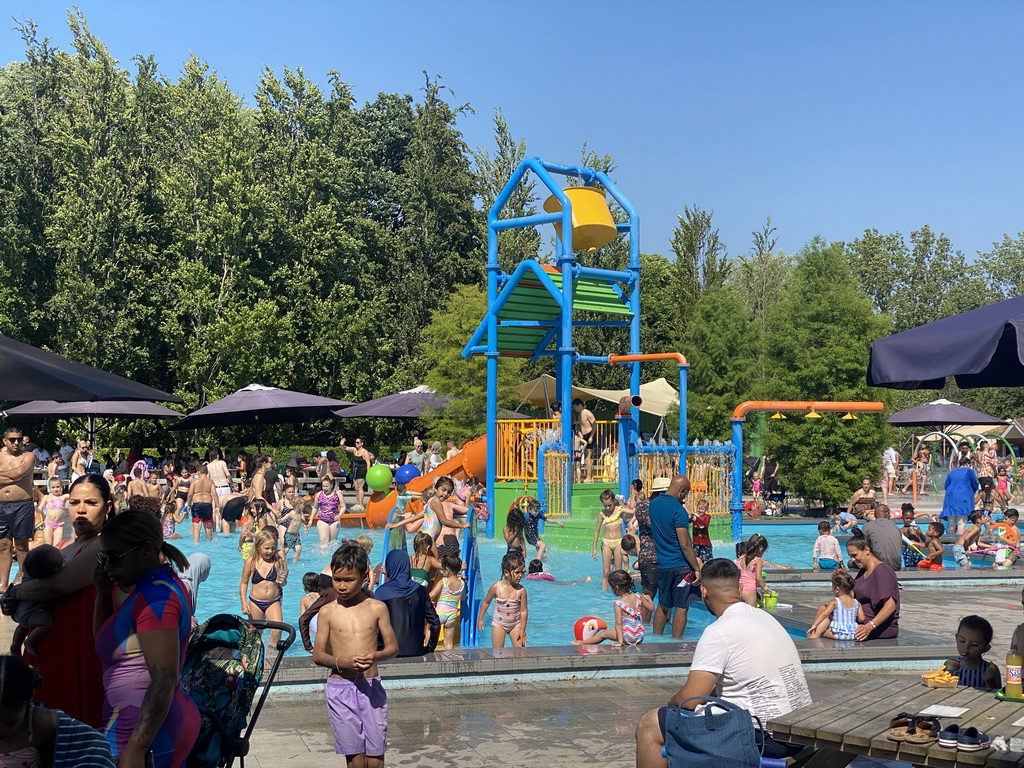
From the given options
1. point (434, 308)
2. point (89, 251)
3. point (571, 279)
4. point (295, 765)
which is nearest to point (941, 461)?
point (434, 308)

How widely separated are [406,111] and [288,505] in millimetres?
41418

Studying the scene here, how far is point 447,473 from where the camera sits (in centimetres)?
2495

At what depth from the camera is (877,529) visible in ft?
44.0

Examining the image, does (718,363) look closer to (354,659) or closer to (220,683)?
(354,659)

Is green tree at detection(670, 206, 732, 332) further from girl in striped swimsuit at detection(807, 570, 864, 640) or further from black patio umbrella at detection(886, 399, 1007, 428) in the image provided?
girl in striped swimsuit at detection(807, 570, 864, 640)

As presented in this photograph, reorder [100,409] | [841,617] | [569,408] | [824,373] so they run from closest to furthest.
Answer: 1. [841,617]
2. [569,408]
3. [100,409]
4. [824,373]

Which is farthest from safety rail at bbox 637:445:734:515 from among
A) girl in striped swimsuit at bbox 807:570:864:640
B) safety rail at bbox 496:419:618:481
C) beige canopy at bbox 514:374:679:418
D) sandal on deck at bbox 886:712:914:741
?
sandal on deck at bbox 886:712:914:741

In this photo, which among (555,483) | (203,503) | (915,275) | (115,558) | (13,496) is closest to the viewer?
(115,558)

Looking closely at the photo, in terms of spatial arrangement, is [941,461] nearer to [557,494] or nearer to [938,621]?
[557,494]

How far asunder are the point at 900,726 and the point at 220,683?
2.83 meters

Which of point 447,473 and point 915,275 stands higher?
point 915,275

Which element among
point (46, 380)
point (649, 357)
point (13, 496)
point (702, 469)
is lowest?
point (13, 496)

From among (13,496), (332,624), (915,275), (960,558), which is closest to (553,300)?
(960,558)

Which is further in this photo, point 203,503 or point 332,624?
point 203,503
